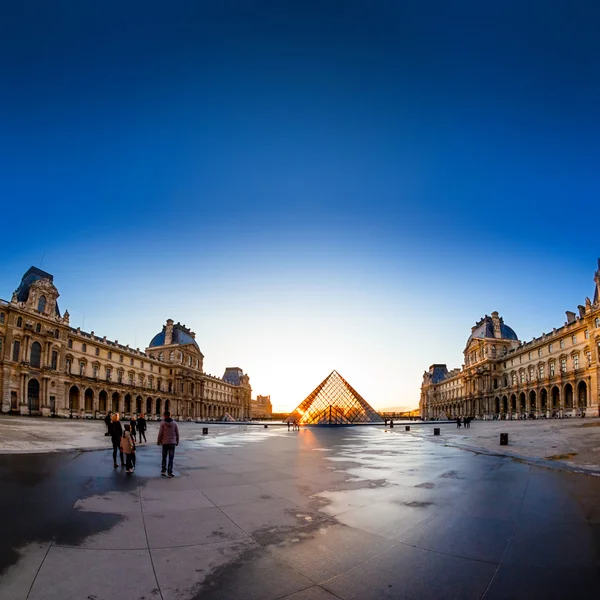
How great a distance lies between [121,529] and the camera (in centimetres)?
518

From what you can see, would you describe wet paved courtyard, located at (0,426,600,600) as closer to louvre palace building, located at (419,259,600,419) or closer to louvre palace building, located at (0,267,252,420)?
louvre palace building, located at (0,267,252,420)

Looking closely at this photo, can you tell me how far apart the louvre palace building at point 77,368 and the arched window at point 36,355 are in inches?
5.1

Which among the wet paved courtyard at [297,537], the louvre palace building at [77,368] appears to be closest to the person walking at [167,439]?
the wet paved courtyard at [297,537]

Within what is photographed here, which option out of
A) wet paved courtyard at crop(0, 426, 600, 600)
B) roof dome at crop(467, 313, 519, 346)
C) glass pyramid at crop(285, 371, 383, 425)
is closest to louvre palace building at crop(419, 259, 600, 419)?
roof dome at crop(467, 313, 519, 346)

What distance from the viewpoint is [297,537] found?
496cm

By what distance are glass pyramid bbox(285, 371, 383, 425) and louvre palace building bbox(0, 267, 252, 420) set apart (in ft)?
106

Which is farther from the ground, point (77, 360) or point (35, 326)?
point (35, 326)

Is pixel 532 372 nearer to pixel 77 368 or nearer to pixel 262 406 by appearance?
pixel 77 368

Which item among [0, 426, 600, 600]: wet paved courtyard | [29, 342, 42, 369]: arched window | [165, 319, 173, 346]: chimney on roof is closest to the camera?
[0, 426, 600, 600]: wet paved courtyard

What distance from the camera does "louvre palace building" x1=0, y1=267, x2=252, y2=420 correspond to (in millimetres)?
48844

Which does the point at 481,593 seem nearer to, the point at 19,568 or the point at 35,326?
the point at 19,568

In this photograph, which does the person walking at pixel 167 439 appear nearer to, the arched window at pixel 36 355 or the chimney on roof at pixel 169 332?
the arched window at pixel 36 355

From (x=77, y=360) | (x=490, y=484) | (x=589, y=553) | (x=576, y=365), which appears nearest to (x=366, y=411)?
(x=576, y=365)

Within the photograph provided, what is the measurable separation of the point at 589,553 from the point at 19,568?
19.3ft
